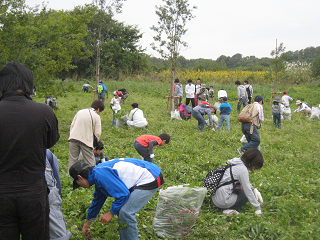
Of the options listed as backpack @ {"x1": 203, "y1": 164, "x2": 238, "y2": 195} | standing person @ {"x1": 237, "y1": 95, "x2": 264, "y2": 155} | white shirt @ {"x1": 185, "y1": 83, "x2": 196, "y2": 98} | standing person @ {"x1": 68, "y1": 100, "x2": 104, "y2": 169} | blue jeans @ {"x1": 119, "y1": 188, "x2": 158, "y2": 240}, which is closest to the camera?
blue jeans @ {"x1": 119, "y1": 188, "x2": 158, "y2": 240}

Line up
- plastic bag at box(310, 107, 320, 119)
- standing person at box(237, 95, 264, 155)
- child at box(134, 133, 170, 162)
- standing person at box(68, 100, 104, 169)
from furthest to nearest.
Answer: plastic bag at box(310, 107, 320, 119) → standing person at box(237, 95, 264, 155) → child at box(134, 133, 170, 162) → standing person at box(68, 100, 104, 169)

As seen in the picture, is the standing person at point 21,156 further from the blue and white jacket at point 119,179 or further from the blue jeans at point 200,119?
the blue jeans at point 200,119

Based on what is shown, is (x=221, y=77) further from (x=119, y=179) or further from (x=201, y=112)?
(x=119, y=179)

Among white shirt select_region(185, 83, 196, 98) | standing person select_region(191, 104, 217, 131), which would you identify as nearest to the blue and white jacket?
standing person select_region(191, 104, 217, 131)

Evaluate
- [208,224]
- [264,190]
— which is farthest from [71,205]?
[264,190]

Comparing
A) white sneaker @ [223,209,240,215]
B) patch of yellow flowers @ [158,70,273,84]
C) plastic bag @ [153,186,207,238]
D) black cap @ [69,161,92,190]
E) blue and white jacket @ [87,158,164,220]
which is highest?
patch of yellow flowers @ [158,70,273,84]

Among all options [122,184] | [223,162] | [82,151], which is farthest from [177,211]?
[223,162]

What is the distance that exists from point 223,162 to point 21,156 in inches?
221

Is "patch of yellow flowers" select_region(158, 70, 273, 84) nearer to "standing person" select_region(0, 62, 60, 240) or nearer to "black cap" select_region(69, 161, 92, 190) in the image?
"black cap" select_region(69, 161, 92, 190)

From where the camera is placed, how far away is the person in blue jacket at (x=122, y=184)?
2955 millimetres

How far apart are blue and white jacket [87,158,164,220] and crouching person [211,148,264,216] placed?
1597mm

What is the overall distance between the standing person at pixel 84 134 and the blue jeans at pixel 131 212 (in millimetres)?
2453

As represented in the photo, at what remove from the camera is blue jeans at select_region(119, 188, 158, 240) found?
3.16 metres

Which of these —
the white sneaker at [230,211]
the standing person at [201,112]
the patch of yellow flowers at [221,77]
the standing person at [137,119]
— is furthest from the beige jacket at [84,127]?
the patch of yellow flowers at [221,77]
